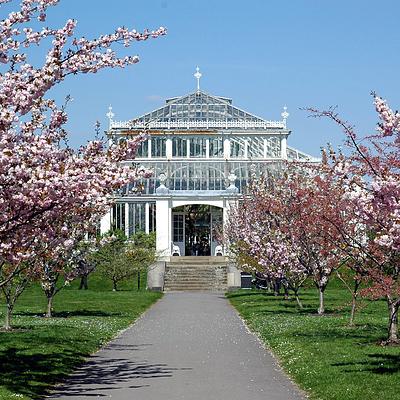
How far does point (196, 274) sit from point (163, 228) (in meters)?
6.43

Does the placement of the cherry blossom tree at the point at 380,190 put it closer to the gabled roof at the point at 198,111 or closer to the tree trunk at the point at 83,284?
the tree trunk at the point at 83,284

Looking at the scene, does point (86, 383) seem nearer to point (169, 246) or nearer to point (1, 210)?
point (1, 210)

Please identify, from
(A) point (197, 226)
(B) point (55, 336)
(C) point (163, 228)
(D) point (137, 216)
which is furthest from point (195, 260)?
(B) point (55, 336)

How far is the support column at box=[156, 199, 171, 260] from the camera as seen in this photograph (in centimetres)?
5219

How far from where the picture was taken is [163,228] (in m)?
52.8

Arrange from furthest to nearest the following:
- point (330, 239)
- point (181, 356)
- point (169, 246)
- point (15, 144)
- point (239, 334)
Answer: point (169, 246) < point (239, 334) < point (330, 239) < point (181, 356) < point (15, 144)

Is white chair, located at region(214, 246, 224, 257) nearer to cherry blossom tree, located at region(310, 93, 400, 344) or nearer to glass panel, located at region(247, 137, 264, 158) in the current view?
glass panel, located at region(247, 137, 264, 158)

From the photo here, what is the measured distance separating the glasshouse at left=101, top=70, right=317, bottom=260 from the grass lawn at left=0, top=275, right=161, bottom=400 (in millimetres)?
18314

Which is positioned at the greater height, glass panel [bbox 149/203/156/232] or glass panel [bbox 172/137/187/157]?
glass panel [bbox 172/137/187/157]

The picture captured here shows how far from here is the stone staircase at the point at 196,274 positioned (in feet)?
147

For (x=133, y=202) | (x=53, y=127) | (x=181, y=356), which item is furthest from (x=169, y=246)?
(x=53, y=127)

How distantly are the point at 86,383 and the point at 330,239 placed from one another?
7.73 metres

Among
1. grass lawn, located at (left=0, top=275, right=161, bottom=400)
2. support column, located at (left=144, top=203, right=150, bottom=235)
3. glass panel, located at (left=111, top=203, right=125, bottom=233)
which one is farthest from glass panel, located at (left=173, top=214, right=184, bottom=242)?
grass lawn, located at (left=0, top=275, right=161, bottom=400)

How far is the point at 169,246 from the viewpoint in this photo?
52.7 m
